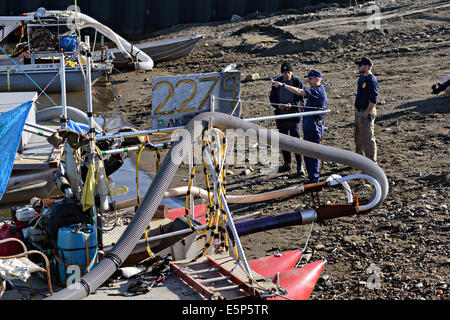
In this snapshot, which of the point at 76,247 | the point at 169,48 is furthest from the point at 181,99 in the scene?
the point at 169,48

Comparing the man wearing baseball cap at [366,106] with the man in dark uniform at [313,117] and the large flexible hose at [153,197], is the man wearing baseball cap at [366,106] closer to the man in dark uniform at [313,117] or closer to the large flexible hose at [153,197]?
the man in dark uniform at [313,117]

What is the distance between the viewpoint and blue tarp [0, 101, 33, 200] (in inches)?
251

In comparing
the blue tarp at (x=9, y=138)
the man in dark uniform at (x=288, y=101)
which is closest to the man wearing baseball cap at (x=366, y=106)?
the man in dark uniform at (x=288, y=101)

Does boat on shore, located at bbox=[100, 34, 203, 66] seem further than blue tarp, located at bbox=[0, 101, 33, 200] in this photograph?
Yes

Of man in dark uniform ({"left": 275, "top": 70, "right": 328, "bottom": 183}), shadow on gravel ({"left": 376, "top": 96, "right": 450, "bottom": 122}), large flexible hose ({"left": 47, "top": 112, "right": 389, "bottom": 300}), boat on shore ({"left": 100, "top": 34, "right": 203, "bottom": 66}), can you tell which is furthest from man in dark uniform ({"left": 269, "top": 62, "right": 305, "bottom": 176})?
boat on shore ({"left": 100, "top": 34, "right": 203, "bottom": 66})

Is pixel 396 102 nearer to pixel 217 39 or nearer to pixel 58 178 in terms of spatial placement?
pixel 58 178

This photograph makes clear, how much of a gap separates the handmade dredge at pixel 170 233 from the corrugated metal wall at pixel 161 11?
24.9 meters

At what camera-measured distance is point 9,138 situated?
677 cm

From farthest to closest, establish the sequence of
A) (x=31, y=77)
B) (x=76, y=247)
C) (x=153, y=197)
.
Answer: (x=31, y=77) < (x=76, y=247) < (x=153, y=197)

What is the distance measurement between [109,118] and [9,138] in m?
9.83

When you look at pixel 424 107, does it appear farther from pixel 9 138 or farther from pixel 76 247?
pixel 76 247

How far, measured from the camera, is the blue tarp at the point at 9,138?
6.38 m

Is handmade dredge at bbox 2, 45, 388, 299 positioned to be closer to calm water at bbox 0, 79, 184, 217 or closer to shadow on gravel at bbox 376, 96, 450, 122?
calm water at bbox 0, 79, 184, 217

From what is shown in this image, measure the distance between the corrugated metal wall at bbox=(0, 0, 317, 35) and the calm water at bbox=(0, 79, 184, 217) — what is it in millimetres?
10353
